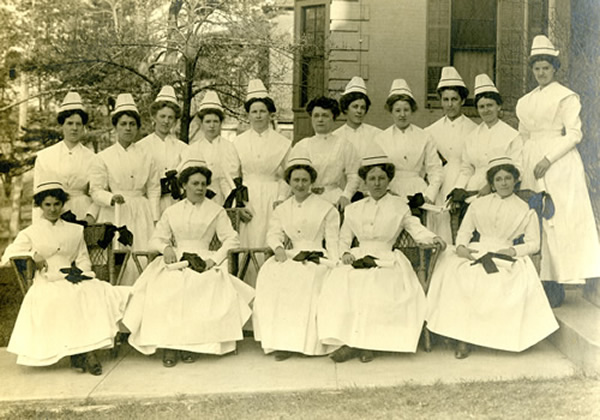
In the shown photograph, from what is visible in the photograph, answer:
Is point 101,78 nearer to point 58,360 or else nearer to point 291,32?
point 291,32

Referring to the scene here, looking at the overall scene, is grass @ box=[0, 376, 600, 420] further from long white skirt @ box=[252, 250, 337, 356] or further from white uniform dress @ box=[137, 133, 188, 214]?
white uniform dress @ box=[137, 133, 188, 214]

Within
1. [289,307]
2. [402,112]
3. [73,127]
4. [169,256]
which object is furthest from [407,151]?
[73,127]

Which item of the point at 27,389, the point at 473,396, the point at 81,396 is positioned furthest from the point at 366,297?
the point at 27,389

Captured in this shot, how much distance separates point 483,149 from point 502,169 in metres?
0.39

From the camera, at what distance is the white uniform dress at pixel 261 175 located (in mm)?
4844

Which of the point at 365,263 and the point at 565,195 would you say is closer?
the point at 365,263

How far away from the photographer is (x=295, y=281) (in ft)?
13.7

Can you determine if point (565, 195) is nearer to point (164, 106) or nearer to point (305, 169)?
point (305, 169)

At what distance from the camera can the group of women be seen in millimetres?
3979

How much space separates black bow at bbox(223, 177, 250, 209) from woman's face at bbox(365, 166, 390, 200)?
0.92 meters

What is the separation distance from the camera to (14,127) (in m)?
5.89

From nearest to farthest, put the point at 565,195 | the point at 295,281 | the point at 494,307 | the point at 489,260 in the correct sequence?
the point at 494,307, the point at 489,260, the point at 295,281, the point at 565,195

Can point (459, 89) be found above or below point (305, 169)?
above

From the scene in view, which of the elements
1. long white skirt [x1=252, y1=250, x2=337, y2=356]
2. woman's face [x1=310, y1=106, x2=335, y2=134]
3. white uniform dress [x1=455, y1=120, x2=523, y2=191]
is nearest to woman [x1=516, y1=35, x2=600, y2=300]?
white uniform dress [x1=455, y1=120, x2=523, y2=191]
